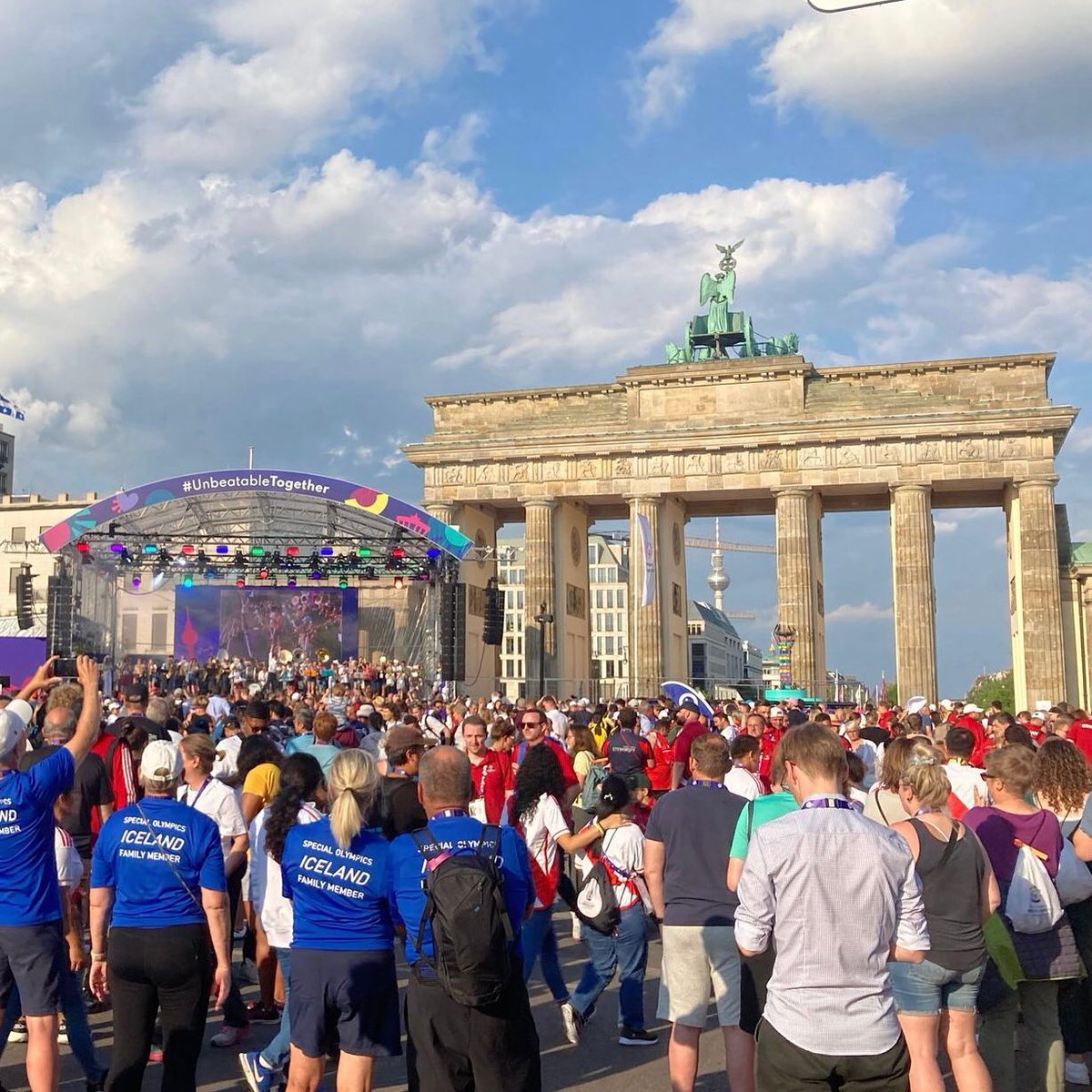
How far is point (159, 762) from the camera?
20.1 ft

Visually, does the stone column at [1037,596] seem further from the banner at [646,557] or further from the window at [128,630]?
the window at [128,630]

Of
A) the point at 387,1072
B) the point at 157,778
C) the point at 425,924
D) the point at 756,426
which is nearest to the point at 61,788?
the point at 157,778

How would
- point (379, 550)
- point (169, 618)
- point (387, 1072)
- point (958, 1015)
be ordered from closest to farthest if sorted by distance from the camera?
point (958, 1015) < point (387, 1072) < point (379, 550) < point (169, 618)

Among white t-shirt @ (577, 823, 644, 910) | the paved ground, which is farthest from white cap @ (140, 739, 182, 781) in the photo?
white t-shirt @ (577, 823, 644, 910)

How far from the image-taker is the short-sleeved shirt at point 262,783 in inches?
340

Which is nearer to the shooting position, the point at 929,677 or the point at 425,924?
the point at 425,924

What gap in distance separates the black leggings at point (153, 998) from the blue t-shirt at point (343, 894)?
0.73 meters

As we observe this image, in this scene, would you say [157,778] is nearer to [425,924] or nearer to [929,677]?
[425,924]

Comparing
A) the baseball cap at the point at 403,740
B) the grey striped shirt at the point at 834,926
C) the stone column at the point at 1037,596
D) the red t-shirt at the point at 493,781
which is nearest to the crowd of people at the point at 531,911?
the grey striped shirt at the point at 834,926

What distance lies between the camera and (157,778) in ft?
20.0

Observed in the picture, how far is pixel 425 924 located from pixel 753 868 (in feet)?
4.54

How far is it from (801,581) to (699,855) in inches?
1777

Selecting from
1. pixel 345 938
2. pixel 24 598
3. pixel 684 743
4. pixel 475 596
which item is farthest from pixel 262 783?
pixel 475 596

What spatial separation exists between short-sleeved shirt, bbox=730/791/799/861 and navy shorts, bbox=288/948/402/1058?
1729 millimetres
